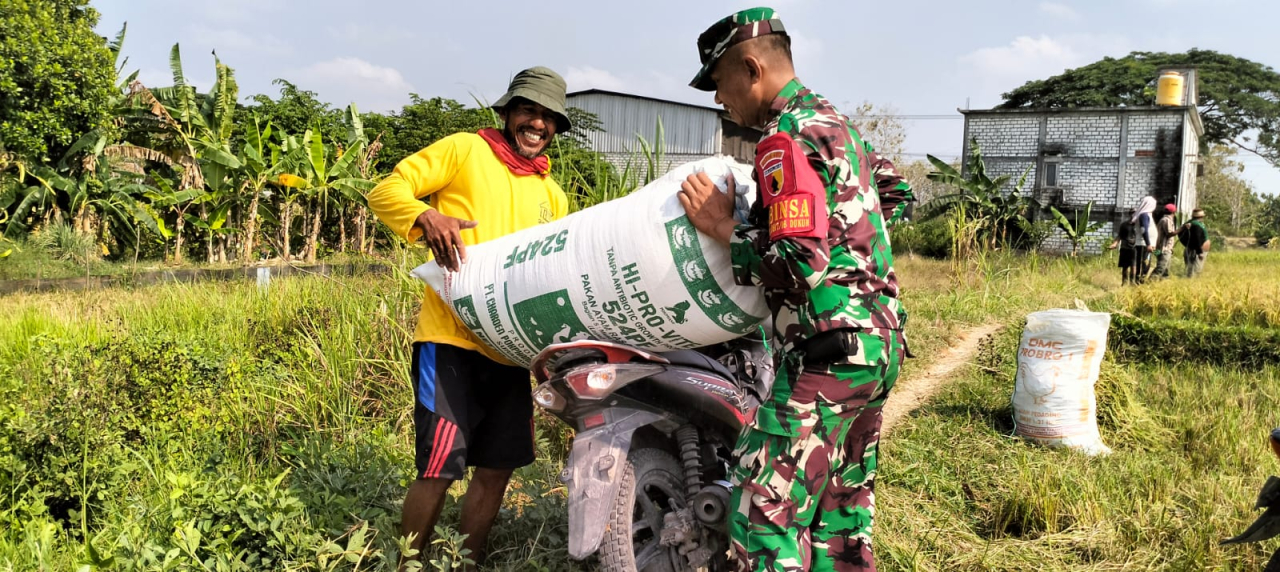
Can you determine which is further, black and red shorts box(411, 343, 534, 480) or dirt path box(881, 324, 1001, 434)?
dirt path box(881, 324, 1001, 434)

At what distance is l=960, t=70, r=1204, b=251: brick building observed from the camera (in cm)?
2200

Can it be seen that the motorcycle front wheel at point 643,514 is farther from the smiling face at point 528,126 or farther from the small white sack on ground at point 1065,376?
the small white sack on ground at point 1065,376

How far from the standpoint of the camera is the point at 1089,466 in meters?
3.92

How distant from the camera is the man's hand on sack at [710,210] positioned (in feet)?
6.22

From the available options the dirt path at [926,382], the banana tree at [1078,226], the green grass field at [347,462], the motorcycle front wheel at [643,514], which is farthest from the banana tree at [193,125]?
the banana tree at [1078,226]

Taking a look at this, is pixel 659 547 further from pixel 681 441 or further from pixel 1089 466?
pixel 1089 466

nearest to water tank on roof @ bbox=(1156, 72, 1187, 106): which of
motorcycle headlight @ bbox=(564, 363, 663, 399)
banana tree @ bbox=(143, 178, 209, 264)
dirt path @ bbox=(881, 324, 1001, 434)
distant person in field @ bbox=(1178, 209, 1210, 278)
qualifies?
distant person in field @ bbox=(1178, 209, 1210, 278)

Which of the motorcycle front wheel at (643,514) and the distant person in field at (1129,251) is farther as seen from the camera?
the distant person in field at (1129,251)

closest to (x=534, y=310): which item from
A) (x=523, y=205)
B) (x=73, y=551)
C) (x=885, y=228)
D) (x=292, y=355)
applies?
(x=523, y=205)

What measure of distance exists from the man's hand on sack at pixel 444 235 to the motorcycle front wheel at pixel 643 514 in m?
0.73

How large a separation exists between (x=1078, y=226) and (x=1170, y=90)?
7.59 m

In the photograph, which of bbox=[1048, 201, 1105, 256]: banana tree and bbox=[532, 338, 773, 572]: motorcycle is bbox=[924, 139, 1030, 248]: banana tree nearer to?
bbox=[1048, 201, 1105, 256]: banana tree

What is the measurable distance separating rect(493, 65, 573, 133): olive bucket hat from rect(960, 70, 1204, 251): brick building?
22.8 meters

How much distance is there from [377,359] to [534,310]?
2.37 metres
